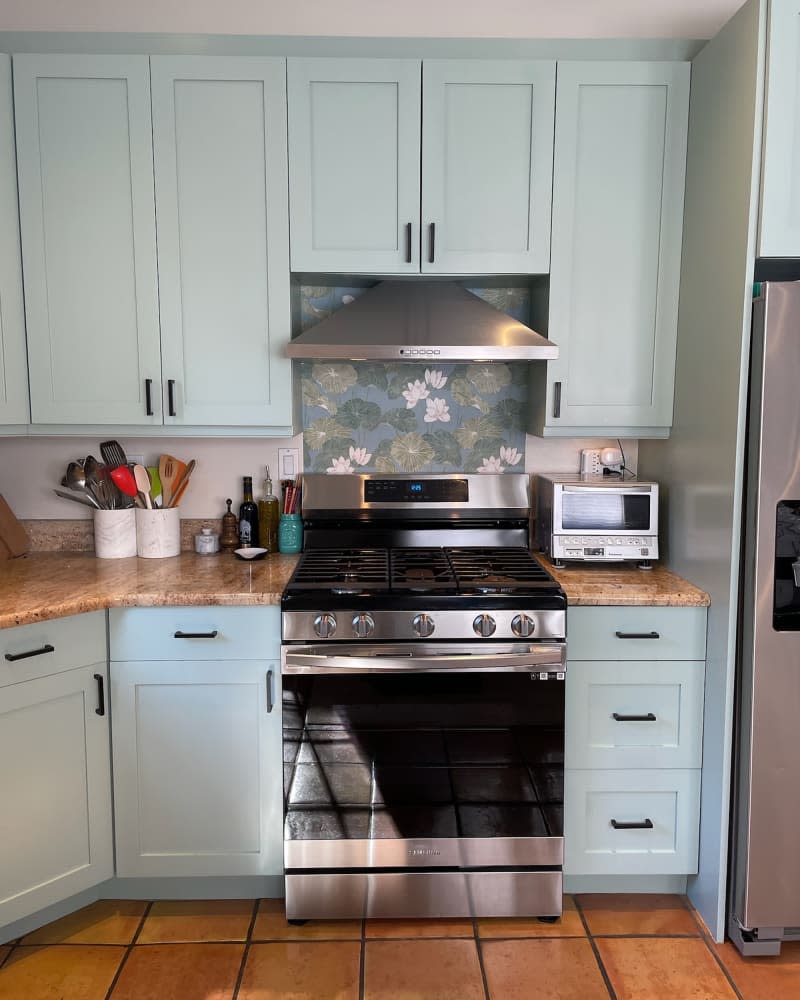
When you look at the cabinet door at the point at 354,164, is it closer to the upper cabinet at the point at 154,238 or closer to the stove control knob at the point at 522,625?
the upper cabinet at the point at 154,238

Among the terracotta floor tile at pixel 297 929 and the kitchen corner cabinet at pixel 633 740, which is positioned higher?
the kitchen corner cabinet at pixel 633 740

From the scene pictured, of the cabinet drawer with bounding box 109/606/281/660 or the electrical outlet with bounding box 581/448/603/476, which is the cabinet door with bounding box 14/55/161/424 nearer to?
the cabinet drawer with bounding box 109/606/281/660

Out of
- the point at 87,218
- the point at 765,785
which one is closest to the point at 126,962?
the point at 765,785

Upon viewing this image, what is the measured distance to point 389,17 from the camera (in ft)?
7.31

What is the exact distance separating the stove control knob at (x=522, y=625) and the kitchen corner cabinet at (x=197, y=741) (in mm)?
663

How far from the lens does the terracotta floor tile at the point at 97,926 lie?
2.12m

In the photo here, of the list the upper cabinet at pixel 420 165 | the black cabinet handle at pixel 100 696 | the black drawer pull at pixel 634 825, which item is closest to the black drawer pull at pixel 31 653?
the black cabinet handle at pixel 100 696

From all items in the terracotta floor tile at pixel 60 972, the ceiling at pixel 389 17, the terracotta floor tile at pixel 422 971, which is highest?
the ceiling at pixel 389 17

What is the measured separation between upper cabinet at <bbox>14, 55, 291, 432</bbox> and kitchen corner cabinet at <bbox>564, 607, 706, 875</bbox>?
122cm

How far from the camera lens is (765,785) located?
2.00m

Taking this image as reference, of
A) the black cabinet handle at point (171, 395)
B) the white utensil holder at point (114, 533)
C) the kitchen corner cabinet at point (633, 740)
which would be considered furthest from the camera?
the white utensil holder at point (114, 533)

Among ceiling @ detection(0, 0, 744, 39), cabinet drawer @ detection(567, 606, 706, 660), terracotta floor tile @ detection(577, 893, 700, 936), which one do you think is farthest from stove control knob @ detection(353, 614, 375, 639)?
ceiling @ detection(0, 0, 744, 39)

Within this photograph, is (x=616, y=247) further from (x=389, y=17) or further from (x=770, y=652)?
(x=770, y=652)

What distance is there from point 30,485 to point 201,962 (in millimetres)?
1705
